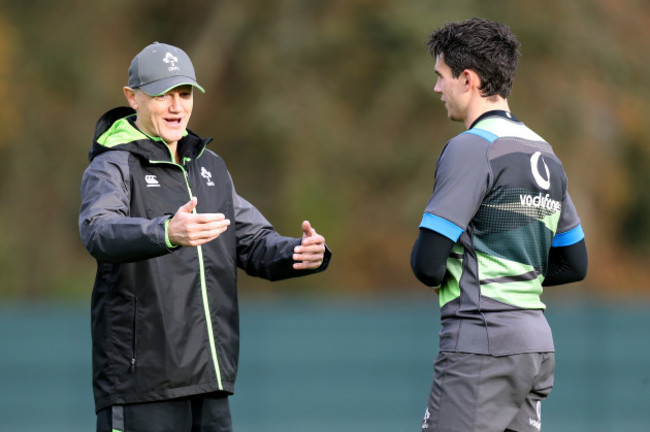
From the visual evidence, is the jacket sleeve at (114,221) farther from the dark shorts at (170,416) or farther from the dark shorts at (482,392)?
the dark shorts at (482,392)

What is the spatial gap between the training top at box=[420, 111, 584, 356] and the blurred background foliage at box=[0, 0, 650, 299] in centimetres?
1023

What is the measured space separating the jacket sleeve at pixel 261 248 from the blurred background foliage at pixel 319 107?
954cm

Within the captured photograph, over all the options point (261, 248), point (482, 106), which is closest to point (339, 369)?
point (261, 248)

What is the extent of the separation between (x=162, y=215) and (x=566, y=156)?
1100 cm

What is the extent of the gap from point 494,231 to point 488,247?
6 cm

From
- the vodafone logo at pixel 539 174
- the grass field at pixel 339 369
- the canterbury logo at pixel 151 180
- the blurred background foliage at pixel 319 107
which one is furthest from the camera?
the blurred background foliage at pixel 319 107

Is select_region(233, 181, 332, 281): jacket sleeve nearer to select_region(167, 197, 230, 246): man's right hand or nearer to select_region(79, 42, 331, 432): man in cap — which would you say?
select_region(79, 42, 331, 432): man in cap

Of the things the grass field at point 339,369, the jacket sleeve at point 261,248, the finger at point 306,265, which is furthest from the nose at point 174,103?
the grass field at point 339,369

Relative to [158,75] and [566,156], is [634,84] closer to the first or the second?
[566,156]

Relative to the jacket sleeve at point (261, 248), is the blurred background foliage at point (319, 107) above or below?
above

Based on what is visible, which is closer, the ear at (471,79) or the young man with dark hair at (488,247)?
the young man with dark hair at (488,247)

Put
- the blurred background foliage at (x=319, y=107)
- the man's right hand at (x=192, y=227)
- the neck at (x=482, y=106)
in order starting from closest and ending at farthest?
1. the man's right hand at (x=192, y=227)
2. the neck at (x=482, y=106)
3. the blurred background foliage at (x=319, y=107)

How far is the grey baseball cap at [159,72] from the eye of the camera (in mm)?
3877

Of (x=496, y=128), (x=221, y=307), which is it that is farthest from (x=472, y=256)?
(x=221, y=307)
